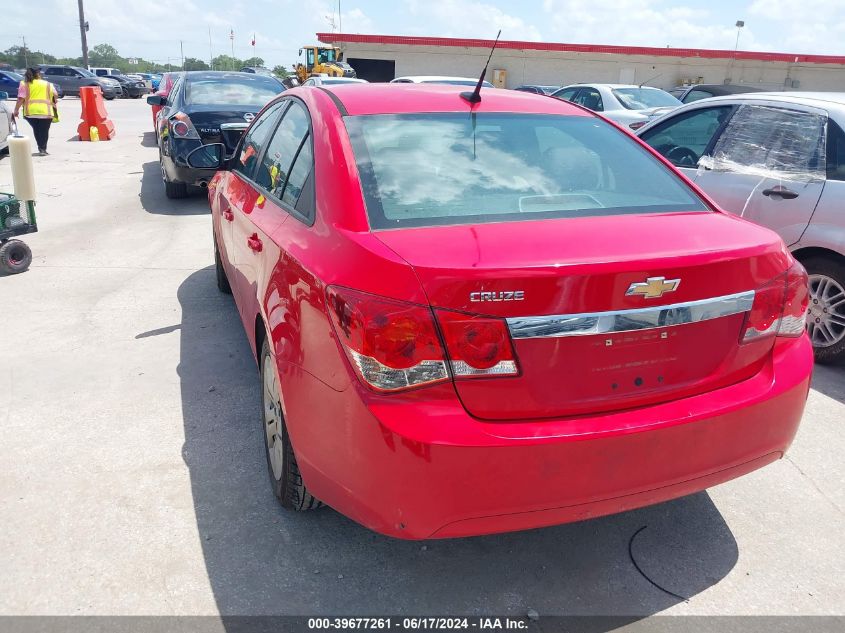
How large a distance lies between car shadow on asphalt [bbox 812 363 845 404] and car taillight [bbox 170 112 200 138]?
7.41 metres

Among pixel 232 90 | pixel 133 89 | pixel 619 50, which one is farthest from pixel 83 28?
pixel 232 90

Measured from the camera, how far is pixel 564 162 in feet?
9.52

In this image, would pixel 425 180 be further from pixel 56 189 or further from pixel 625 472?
pixel 56 189

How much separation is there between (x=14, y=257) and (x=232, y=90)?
4.73 metres

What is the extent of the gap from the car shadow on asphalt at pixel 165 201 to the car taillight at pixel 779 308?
787cm

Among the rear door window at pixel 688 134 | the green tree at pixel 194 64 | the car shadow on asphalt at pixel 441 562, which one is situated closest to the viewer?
the car shadow on asphalt at pixel 441 562

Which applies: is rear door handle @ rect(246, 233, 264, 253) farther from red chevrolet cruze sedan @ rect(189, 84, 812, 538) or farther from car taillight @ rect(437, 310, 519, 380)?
car taillight @ rect(437, 310, 519, 380)

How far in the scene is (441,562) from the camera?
2.65 meters

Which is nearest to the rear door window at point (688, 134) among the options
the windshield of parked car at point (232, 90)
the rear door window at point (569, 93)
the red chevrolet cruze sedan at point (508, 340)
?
the red chevrolet cruze sedan at point (508, 340)

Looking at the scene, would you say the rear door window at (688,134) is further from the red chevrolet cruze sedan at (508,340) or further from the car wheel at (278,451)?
the car wheel at (278,451)

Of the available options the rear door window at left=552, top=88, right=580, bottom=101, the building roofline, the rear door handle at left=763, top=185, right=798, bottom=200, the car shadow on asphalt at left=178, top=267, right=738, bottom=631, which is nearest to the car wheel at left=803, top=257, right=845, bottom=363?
the rear door handle at left=763, top=185, right=798, bottom=200

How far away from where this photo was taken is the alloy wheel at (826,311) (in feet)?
14.3

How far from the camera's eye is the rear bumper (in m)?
1.99

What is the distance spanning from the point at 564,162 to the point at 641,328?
1.06 m
